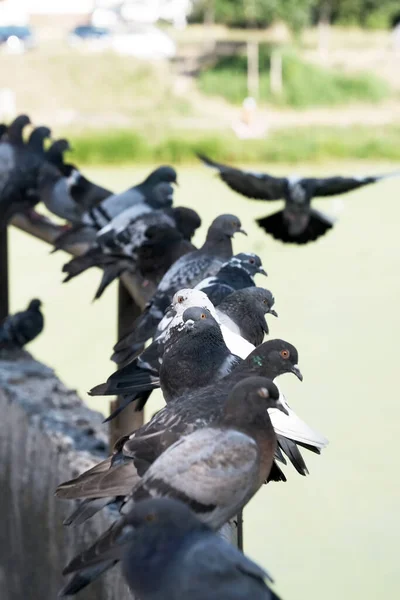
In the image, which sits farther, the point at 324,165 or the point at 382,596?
the point at 324,165

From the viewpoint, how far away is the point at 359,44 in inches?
1655

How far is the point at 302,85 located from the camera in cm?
3105

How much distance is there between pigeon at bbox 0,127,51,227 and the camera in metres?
5.20

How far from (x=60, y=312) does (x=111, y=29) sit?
38403 mm

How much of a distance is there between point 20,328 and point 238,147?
561 inches

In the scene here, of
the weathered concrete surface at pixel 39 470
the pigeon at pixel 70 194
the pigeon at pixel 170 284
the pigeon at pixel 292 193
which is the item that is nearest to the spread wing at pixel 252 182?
the pigeon at pixel 292 193

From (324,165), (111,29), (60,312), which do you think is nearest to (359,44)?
(111,29)

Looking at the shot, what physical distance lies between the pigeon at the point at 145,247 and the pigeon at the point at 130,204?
17 cm

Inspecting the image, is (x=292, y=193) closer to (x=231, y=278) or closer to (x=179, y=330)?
(x=231, y=278)

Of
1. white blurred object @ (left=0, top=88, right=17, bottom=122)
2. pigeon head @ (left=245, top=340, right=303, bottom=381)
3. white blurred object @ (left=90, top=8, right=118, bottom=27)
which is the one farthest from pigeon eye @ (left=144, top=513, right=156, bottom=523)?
white blurred object @ (left=90, top=8, right=118, bottom=27)

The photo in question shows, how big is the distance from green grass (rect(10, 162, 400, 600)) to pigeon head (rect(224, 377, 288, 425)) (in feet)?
13.3

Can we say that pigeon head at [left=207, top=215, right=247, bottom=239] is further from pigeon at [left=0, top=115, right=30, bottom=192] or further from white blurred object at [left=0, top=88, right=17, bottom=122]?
white blurred object at [left=0, top=88, right=17, bottom=122]

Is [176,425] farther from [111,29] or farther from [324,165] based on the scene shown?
[111,29]

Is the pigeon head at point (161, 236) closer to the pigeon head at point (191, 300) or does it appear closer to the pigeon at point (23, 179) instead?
the pigeon head at point (191, 300)
